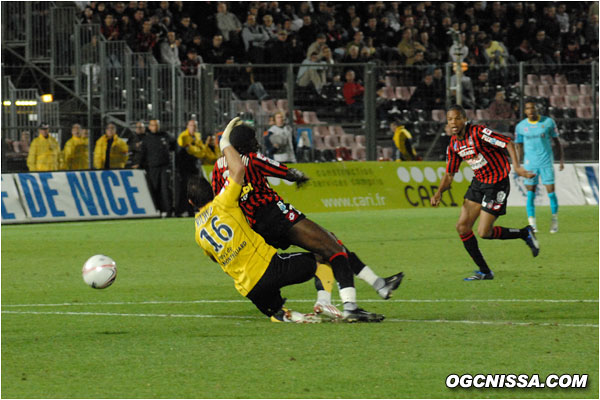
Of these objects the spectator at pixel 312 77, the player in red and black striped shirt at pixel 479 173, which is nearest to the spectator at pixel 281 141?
the spectator at pixel 312 77

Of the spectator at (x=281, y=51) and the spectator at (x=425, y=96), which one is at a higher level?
the spectator at (x=281, y=51)

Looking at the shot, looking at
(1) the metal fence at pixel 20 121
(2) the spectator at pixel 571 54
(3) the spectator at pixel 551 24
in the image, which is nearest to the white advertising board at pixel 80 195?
(1) the metal fence at pixel 20 121

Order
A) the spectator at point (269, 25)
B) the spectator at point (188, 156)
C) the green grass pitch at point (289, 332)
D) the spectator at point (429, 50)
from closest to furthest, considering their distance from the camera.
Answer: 1. the green grass pitch at point (289, 332)
2. the spectator at point (188, 156)
3. the spectator at point (269, 25)
4. the spectator at point (429, 50)

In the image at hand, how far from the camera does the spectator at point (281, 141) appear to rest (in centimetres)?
2320

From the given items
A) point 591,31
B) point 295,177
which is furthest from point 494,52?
point 295,177

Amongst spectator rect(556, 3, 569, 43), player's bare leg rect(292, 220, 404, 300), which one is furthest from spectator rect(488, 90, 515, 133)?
player's bare leg rect(292, 220, 404, 300)

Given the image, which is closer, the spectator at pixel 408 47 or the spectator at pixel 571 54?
the spectator at pixel 408 47

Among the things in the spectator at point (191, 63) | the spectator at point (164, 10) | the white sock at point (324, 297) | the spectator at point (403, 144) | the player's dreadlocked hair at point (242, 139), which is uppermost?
the spectator at point (164, 10)

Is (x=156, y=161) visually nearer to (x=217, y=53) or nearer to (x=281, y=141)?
(x=281, y=141)

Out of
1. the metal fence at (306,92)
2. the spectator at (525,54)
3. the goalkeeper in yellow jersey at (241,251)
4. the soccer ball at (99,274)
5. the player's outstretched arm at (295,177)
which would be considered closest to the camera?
the goalkeeper in yellow jersey at (241,251)

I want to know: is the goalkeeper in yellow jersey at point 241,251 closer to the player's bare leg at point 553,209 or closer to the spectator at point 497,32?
the player's bare leg at point 553,209

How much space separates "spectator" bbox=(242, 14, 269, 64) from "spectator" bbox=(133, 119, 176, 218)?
543cm

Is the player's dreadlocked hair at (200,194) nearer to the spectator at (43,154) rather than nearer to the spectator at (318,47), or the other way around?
the spectator at (43,154)

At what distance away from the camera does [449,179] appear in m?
13.2
